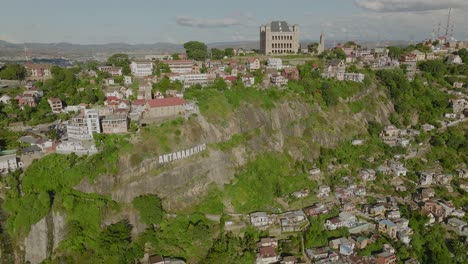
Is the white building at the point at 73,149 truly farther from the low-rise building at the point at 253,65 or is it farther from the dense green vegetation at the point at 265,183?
the low-rise building at the point at 253,65

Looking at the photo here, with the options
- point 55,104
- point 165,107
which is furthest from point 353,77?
point 55,104

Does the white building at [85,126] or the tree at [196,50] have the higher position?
the tree at [196,50]

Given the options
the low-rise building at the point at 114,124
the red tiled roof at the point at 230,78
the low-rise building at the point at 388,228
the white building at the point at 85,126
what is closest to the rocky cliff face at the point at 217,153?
the low-rise building at the point at 114,124

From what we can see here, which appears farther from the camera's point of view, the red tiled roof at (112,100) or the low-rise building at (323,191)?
the red tiled roof at (112,100)

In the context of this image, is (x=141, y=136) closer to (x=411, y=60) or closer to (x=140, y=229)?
(x=140, y=229)

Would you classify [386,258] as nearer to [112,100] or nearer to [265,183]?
[265,183]

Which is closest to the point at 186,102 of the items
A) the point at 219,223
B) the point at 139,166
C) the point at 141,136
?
the point at 141,136
